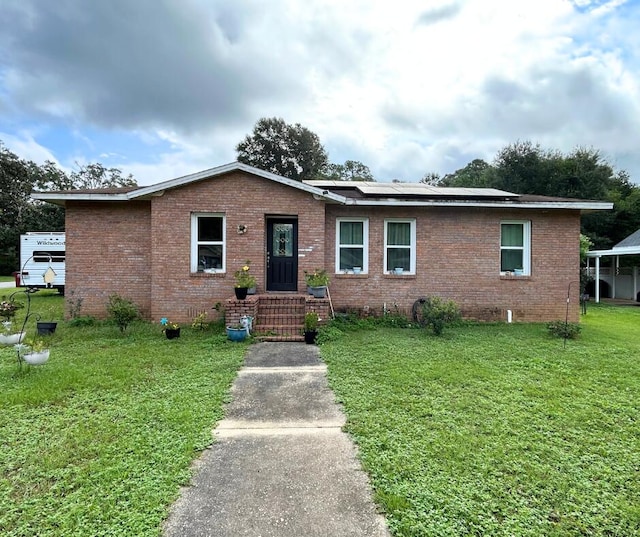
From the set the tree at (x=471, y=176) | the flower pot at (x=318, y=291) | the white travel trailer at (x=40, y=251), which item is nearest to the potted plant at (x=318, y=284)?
the flower pot at (x=318, y=291)

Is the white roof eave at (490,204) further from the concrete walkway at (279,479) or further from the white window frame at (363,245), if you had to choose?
the concrete walkway at (279,479)

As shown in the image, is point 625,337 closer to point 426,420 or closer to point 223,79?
Answer: point 426,420

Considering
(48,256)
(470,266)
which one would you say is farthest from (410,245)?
(48,256)

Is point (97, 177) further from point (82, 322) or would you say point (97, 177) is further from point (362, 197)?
point (362, 197)

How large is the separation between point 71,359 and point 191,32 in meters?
9.71

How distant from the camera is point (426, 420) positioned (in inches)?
142

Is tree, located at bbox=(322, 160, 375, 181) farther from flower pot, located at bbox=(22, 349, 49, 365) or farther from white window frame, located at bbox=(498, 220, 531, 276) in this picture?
flower pot, located at bbox=(22, 349, 49, 365)

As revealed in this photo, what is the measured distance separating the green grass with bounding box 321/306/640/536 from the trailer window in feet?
52.8

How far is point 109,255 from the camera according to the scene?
30.3 feet

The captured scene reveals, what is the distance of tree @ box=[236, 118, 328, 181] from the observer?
110 feet

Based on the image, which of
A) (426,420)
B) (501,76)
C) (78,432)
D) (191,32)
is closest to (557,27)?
(501,76)

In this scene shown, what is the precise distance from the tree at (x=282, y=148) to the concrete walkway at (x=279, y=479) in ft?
104

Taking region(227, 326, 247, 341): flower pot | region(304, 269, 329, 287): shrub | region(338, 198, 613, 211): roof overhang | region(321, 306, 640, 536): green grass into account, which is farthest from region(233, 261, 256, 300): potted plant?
region(338, 198, 613, 211): roof overhang

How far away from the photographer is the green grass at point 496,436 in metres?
2.26
